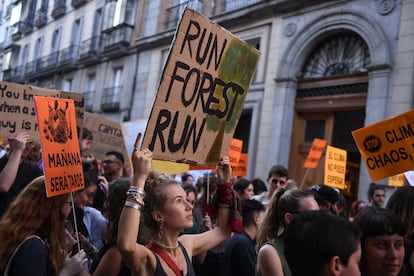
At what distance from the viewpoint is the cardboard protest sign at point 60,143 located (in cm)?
325

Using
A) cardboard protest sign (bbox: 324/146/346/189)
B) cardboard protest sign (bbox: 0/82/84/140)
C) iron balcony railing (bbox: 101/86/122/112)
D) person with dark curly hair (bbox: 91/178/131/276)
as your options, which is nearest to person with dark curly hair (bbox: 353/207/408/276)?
person with dark curly hair (bbox: 91/178/131/276)

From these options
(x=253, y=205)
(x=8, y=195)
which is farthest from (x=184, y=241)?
(x=8, y=195)

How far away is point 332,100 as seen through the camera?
1161 centimetres

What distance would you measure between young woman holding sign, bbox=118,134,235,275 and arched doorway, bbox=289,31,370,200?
863cm

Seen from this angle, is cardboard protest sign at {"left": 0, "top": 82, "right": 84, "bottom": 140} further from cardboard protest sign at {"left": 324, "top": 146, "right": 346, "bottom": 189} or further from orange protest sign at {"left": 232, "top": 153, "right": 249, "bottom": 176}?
cardboard protest sign at {"left": 324, "top": 146, "right": 346, "bottom": 189}

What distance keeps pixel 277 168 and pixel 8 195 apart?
10.8 feet

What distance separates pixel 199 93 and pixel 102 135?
5.56 meters

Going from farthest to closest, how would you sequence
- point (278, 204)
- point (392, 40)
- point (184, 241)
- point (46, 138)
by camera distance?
point (392, 40)
point (46, 138)
point (278, 204)
point (184, 241)

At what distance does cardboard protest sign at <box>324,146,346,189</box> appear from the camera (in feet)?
23.5

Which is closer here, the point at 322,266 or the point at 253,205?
the point at 322,266

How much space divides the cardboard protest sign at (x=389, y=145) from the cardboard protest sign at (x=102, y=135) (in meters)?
4.62

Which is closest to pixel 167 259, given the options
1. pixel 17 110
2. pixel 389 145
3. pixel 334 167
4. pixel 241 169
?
pixel 389 145

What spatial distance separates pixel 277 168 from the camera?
20.2 feet

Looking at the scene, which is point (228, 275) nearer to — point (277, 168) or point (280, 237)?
point (280, 237)
